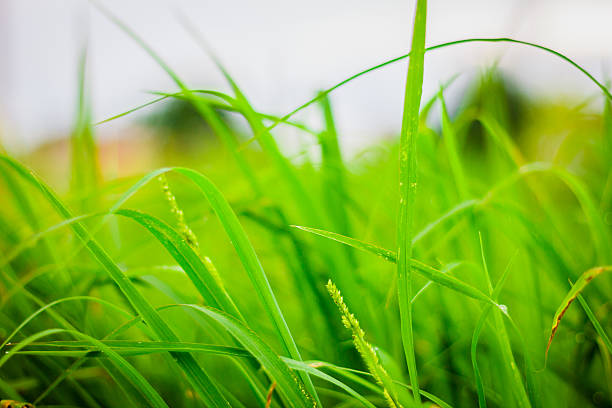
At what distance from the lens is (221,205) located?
364 mm

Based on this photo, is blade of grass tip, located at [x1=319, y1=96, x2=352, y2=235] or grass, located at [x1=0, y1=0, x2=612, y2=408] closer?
grass, located at [x1=0, y1=0, x2=612, y2=408]

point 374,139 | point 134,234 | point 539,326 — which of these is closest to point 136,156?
point 134,234

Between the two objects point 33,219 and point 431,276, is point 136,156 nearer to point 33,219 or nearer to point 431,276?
point 33,219

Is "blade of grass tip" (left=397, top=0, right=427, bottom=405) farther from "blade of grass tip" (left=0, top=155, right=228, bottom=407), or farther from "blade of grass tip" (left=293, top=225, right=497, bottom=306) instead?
"blade of grass tip" (left=0, top=155, right=228, bottom=407)

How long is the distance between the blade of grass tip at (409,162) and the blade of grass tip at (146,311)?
0.54ft

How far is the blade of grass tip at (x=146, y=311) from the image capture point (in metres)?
0.37

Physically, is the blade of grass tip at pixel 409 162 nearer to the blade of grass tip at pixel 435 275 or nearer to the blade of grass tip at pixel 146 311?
the blade of grass tip at pixel 435 275

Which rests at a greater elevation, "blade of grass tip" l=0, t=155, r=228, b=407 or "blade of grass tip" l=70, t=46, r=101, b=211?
"blade of grass tip" l=70, t=46, r=101, b=211

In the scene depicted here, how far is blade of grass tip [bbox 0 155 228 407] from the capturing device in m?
0.37

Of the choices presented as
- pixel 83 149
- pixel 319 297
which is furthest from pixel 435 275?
pixel 83 149

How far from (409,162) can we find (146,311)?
242 millimetres

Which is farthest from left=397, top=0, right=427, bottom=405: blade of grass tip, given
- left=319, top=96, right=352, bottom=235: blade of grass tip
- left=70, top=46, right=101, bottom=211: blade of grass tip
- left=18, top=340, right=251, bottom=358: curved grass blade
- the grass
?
left=70, top=46, right=101, bottom=211: blade of grass tip

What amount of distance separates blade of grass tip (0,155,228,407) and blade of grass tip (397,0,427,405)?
16 centimetres

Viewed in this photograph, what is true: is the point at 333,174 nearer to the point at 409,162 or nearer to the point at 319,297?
the point at 319,297
